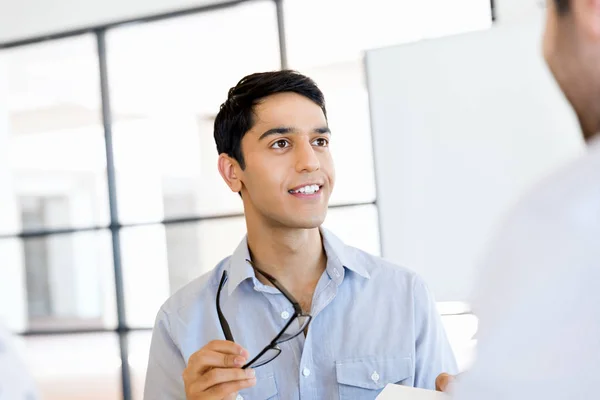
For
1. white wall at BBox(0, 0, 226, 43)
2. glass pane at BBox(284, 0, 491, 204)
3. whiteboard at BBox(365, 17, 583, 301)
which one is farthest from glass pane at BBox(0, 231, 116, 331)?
whiteboard at BBox(365, 17, 583, 301)

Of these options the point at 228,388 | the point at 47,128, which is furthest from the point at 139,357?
the point at 228,388

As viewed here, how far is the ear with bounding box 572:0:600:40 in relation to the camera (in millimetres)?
512

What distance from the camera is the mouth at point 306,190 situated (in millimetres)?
1693

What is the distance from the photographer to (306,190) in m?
1.70

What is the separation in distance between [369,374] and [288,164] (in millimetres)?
577

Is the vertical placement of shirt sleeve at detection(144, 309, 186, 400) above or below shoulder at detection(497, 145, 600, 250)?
below

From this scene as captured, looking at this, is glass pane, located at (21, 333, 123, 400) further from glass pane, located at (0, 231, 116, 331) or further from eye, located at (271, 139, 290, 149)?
eye, located at (271, 139, 290, 149)

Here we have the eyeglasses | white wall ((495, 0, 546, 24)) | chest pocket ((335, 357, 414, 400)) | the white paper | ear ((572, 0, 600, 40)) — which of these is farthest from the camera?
white wall ((495, 0, 546, 24))

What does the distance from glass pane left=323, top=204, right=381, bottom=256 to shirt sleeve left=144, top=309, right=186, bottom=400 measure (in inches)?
78.0

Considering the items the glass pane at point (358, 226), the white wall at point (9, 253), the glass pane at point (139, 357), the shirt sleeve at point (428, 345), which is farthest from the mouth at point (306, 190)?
the white wall at point (9, 253)

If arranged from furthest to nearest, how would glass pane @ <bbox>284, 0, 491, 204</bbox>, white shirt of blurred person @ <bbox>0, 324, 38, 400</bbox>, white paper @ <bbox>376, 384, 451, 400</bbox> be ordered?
1. glass pane @ <bbox>284, 0, 491, 204</bbox>
2. white paper @ <bbox>376, 384, 451, 400</bbox>
3. white shirt of blurred person @ <bbox>0, 324, 38, 400</bbox>

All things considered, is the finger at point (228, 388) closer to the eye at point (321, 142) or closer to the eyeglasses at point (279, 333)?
the eyeglasses at point (279, 333)

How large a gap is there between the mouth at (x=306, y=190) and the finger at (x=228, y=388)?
1.88ft

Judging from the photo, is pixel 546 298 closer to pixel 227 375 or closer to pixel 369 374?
pixel 227 375
